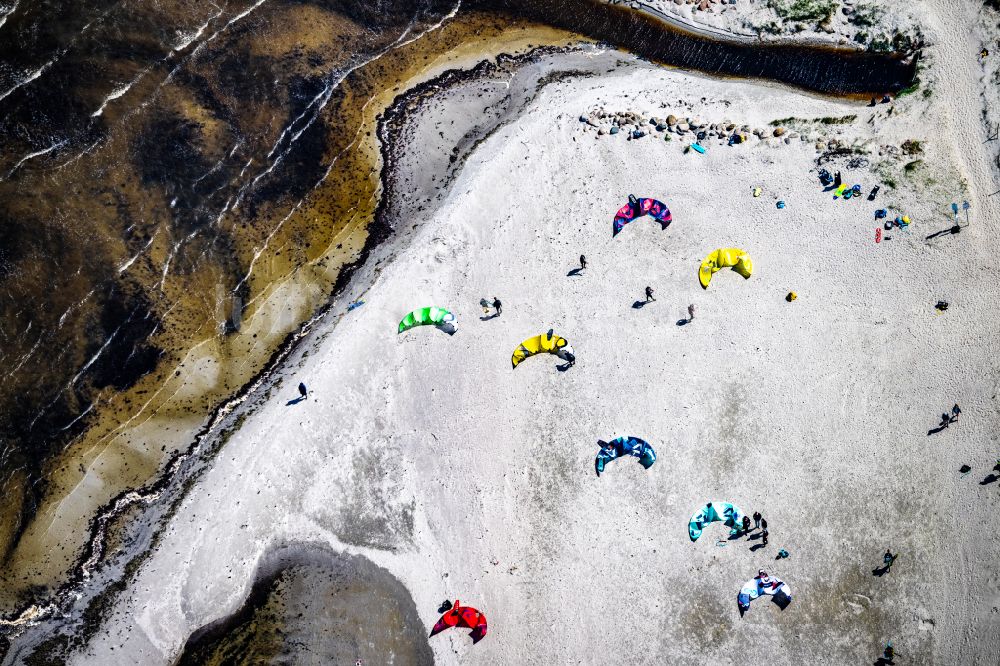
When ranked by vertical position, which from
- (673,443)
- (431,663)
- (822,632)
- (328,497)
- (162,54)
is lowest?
(431,663)

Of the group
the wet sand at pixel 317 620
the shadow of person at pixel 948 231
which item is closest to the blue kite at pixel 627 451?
the wet sand at pixel 317 620

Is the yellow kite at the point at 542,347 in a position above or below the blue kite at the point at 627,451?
above

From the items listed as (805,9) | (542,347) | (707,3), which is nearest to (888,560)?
(542,347)

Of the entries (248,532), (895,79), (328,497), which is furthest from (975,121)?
(248,532)

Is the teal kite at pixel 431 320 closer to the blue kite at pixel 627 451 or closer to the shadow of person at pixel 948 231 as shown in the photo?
the blue kite at pixel 627 451

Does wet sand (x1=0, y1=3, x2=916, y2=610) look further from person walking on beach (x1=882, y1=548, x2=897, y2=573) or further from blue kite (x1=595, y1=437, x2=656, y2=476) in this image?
person walking on beach (x1=882, y1=548, x2=897, y2=573)

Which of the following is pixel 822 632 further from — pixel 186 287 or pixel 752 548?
pixel 186 287
